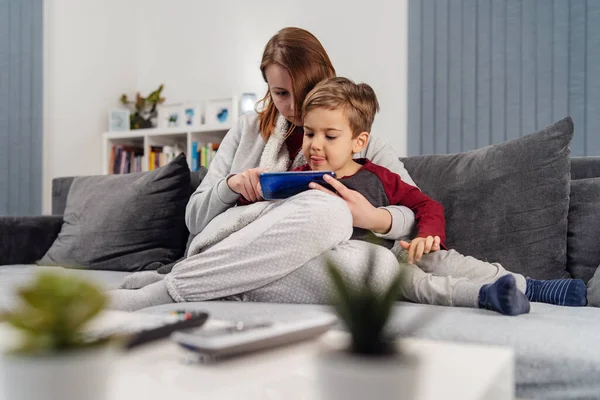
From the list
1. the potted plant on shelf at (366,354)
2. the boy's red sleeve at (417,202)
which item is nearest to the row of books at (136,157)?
the boy's red sleeve at (417,202)

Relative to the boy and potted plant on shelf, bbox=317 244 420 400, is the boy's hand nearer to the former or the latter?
the boy

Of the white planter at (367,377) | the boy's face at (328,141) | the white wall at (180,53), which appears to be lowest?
the white planter at (367,377)

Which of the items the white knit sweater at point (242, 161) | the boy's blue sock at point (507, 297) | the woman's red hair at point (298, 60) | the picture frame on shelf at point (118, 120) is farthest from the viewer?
the picture frame on shelf at point (118, 120)

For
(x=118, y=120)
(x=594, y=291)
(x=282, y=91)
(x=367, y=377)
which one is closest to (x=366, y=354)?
(x=367, y=377)

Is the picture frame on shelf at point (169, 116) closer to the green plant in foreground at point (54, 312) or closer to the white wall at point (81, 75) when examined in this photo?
the white wall at point (81, 75)

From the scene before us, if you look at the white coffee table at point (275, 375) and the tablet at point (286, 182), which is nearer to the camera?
the white coffee table at point (275, 375)

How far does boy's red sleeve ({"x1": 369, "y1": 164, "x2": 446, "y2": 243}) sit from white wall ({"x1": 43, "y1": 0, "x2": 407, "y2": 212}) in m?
2.08

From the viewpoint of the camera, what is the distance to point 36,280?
331 mm

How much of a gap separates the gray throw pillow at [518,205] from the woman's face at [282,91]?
0.51m

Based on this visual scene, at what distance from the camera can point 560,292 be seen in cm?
127

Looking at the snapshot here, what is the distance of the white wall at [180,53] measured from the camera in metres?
3.73

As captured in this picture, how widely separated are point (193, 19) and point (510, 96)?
2.25 meters

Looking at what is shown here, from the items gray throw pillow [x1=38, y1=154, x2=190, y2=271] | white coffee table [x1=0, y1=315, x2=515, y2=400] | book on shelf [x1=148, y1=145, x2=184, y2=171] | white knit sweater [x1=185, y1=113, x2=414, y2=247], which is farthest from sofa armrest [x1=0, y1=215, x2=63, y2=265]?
white coffee table [x1=0, y1=315, x2=515, y2=400]

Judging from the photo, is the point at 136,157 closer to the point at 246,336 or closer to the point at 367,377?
the point at 246,336
